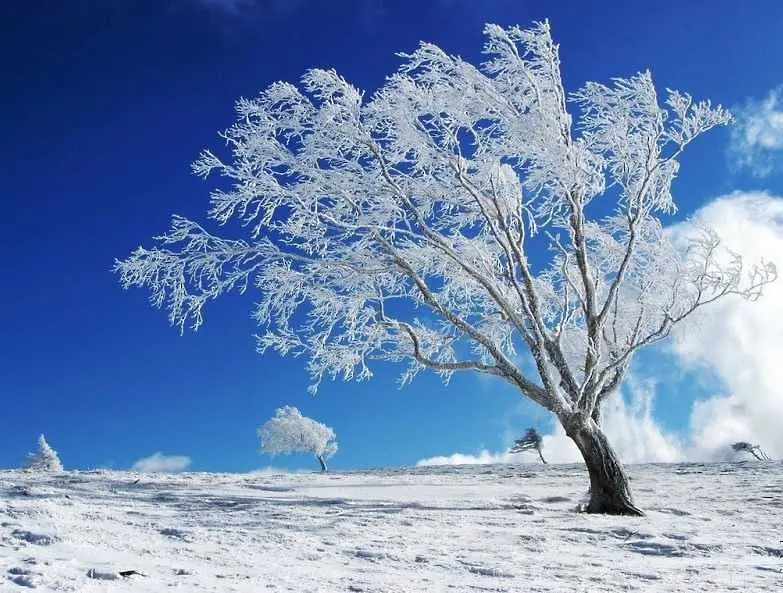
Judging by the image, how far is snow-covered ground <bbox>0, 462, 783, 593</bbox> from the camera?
542 centimetres

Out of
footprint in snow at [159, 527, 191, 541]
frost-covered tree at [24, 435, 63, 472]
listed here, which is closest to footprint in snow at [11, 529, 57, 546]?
footprint in snow at [159, 527, 191, 541]

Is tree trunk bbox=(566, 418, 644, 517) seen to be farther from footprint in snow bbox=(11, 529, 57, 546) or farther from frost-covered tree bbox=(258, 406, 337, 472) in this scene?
frost-covered tree bbox=(258, 406, 337, 472)

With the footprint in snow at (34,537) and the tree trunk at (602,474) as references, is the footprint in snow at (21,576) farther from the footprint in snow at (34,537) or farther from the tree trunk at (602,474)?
the tree trunk at (602,474)

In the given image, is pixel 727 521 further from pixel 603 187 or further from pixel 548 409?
pixel 603 187

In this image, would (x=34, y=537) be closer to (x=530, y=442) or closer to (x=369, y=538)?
(x=369, y=538)

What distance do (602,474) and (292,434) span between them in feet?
141

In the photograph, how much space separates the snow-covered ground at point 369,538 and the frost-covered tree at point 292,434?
39192 mm

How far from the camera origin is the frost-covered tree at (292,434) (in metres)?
53.4

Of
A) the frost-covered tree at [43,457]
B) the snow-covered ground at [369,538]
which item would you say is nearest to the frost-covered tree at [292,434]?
the frost-covered tree at [43,457]

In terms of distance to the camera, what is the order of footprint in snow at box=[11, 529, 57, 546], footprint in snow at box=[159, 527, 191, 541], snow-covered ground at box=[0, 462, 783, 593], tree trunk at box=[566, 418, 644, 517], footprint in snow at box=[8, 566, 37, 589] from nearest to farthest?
footprint in snow at box=[8, 566, 37, 589]
snow-covered ground at box=[0, 462, 783, 593]
footprint in snow at box=[11, 529, 57, 546]
footprint in snow at box=[159, 527, 191, 541]
tree trunk at box=[566, 418, 644, 517]

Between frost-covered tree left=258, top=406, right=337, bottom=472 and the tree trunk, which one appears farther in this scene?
frost-covered tree left=258, top=406, right=337, bottom=472

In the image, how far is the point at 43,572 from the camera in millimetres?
4863

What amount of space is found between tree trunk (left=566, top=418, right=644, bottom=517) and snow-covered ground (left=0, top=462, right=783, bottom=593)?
17.9 inches

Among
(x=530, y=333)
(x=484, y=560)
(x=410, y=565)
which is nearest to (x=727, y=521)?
(x=530, y=333)
